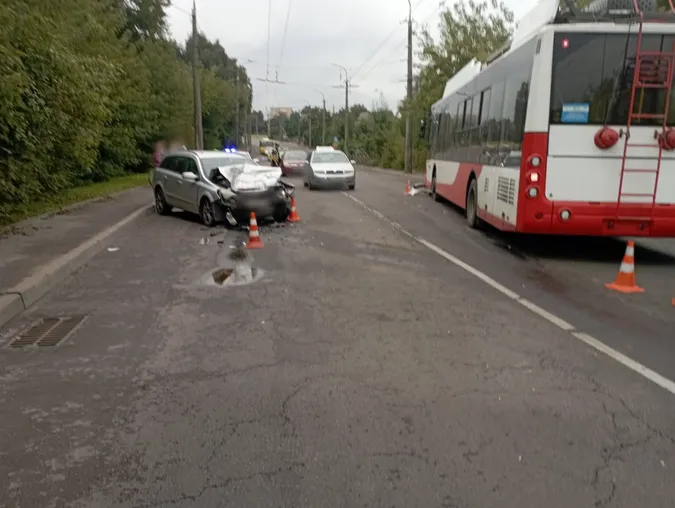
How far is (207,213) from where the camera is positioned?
1345 centimetres

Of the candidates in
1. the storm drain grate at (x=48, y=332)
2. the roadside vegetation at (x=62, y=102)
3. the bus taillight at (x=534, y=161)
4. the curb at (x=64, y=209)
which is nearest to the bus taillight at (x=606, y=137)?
the bus taillight at (x=534, y=161)

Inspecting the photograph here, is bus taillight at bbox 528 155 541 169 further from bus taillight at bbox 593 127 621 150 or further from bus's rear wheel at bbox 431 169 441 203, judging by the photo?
bus's rear wheel at bbox 431 169 441 203

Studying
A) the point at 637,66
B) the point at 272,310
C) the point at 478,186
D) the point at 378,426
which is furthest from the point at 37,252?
the point at 637,66

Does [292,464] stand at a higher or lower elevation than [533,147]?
lower

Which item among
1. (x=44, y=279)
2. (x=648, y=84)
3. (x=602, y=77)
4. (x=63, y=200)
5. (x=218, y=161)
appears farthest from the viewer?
(x=63, y=200)

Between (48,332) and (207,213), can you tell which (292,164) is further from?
(48,332)

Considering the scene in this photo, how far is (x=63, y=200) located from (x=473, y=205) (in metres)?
11.4

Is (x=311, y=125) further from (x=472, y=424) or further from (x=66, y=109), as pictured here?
(x=472, y=424)

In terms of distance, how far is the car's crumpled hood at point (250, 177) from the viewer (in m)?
13.2

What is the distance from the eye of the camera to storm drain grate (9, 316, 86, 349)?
5.80 m

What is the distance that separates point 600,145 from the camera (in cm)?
867

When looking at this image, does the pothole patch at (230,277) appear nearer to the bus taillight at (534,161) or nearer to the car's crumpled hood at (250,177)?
the bus taillight at (534,161)

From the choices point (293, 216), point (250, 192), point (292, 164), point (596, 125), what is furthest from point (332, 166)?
point (596, 125)

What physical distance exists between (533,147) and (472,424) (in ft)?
19.1
